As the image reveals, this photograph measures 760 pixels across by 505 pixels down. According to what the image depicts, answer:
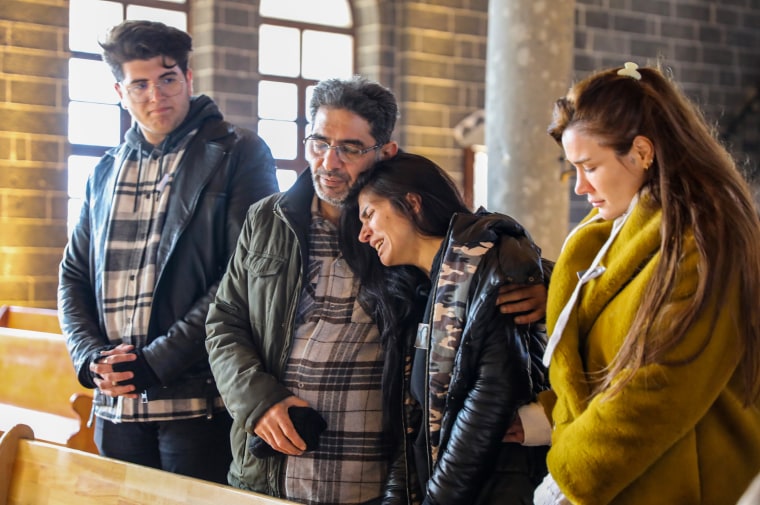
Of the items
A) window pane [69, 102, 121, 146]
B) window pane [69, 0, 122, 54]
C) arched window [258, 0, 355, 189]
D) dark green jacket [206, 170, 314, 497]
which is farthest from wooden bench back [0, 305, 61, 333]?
dark green jacket [206, 170, 314, 497]

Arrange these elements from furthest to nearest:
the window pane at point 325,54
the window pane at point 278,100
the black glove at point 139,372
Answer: the window pane at point 325,54 < the window pane at point 278,100 < the black glove at point 139,372

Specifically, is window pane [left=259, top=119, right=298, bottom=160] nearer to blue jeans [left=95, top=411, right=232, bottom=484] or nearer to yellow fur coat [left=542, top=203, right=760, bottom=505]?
blue jeans [left=95, top=411, right=232, bottom=484]

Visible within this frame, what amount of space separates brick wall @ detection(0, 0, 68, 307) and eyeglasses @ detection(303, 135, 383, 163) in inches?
214

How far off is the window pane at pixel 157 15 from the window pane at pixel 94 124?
2.48ft

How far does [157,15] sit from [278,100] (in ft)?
3.89

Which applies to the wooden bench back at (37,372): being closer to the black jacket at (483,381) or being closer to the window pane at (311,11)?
the black jacket at (483,381)

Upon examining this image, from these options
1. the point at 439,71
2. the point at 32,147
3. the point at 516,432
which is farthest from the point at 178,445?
the point at 439,71

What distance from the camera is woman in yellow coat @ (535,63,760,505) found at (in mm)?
1573

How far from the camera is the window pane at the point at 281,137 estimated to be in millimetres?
8469

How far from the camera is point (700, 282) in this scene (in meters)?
1.57

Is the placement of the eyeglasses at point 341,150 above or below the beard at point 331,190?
above

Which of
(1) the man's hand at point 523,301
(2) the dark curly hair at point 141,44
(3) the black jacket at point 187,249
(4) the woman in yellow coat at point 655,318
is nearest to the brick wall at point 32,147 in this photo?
(3) the black jacket at point 187,249

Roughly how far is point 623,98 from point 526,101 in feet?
13.9

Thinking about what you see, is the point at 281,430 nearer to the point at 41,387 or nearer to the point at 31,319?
the point at 41,387
